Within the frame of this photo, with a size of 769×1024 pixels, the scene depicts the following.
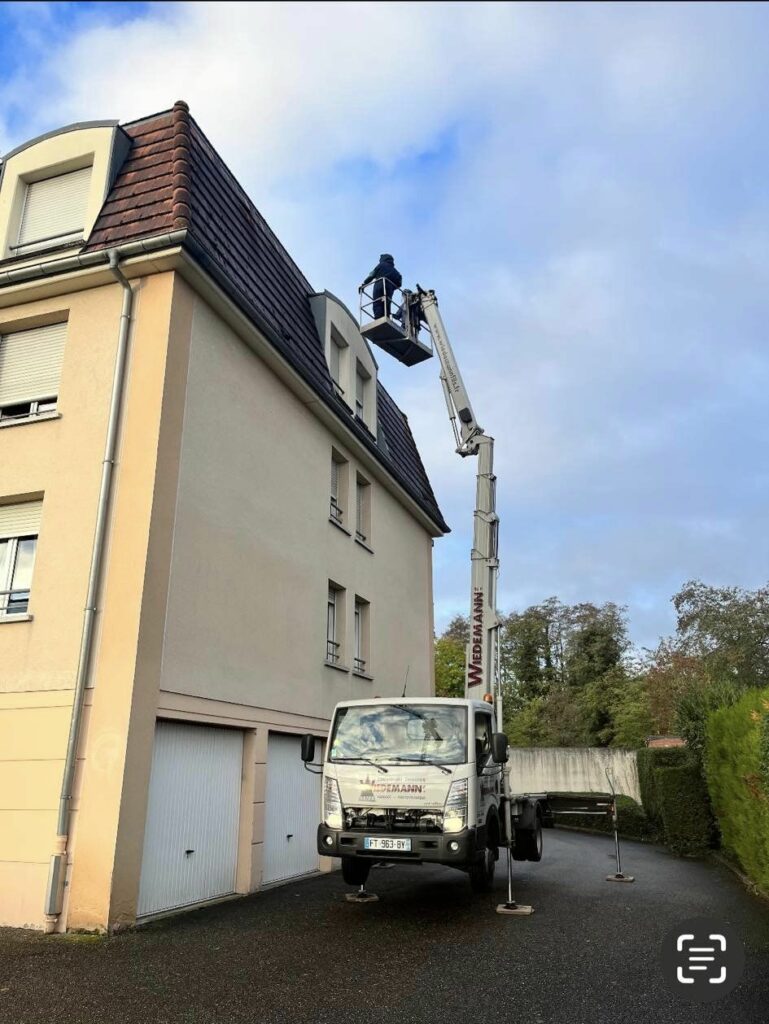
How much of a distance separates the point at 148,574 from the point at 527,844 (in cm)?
631

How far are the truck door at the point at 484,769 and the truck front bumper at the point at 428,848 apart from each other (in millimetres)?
333

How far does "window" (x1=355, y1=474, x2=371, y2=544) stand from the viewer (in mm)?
16766

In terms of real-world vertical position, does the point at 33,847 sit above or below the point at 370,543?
below

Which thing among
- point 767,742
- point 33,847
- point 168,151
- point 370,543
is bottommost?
point 33,847

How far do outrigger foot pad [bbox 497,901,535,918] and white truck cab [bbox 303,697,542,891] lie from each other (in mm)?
515

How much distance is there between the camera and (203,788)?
1032 cm

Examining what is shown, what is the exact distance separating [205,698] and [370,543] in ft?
23.4

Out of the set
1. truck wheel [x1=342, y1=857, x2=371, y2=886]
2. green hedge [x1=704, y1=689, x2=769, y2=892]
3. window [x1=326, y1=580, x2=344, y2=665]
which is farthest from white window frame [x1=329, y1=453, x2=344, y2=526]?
green hedge [x1=704, y1=689, x2=769, y2=892]

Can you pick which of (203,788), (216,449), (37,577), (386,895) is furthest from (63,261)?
(386,895)

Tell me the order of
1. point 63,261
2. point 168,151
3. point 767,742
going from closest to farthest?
point 767,742 < point 63,261 < point 168,151

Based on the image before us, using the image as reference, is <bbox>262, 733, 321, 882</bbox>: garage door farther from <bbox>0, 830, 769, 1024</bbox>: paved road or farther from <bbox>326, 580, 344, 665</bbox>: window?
<bbox>326, 580, 344, 665</bbox>: window

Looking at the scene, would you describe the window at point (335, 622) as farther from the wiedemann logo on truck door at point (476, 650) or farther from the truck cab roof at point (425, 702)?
the truck cab roof at point (425, 702)

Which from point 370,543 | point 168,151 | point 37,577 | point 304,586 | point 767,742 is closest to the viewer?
point 767,742

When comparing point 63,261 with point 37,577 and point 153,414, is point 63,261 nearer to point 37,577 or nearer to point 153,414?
point 153,414
